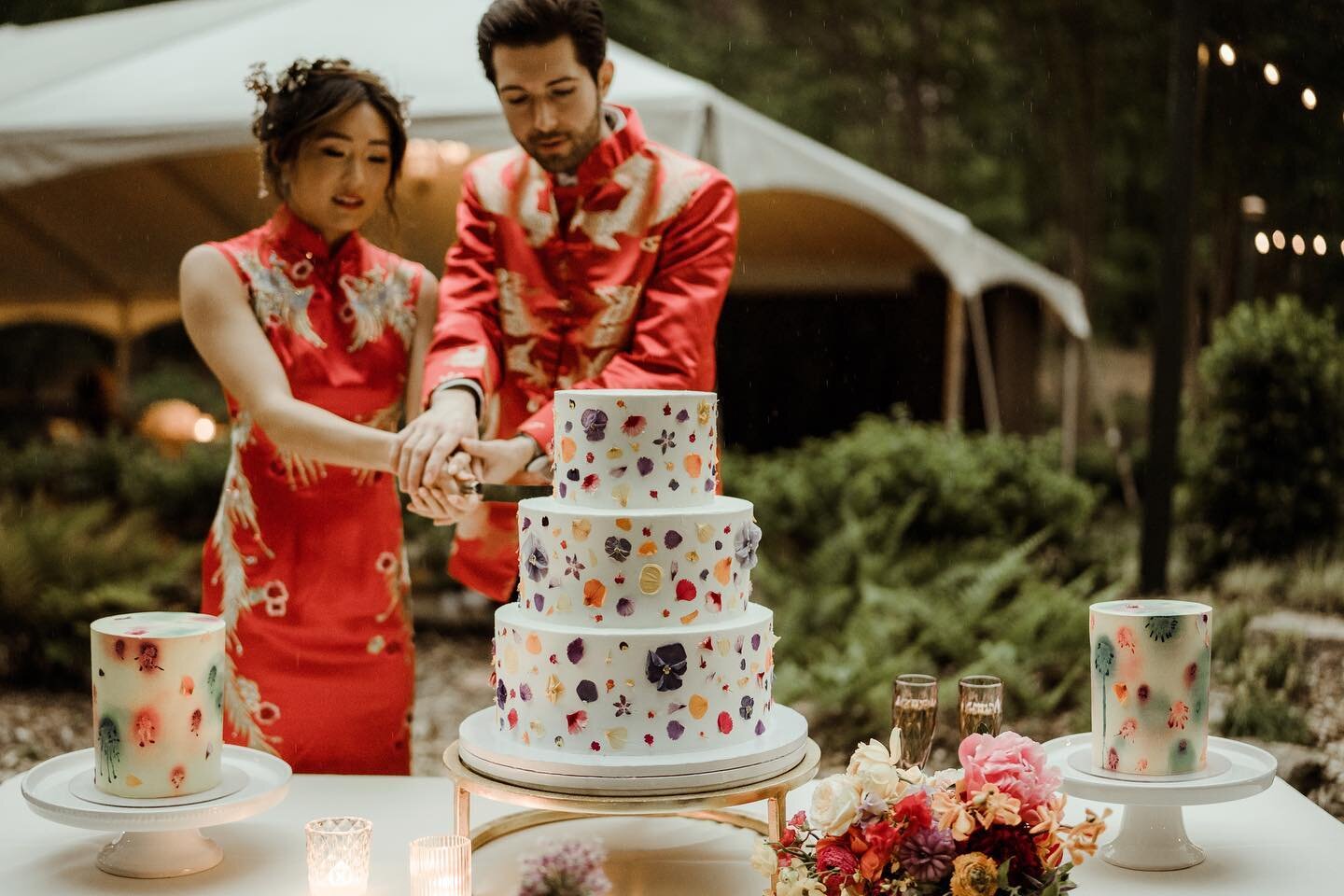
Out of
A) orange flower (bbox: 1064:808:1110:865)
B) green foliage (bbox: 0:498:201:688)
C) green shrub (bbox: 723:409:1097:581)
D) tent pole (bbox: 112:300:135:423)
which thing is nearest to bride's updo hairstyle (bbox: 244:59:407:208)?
orange flower (bbox: 1064:808:1110:865)

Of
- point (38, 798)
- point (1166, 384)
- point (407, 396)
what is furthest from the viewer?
point (1166, 384)

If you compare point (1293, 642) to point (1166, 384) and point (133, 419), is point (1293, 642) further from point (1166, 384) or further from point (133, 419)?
point (133, 419)

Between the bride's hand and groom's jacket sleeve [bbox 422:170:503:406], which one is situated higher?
groom's jacket sleeve [bbox 422:170:503:406]

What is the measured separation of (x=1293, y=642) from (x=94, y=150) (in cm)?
474

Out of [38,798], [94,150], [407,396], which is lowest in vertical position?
[38,798]

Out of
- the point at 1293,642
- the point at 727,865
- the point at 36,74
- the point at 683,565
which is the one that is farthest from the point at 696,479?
the point at 36,74

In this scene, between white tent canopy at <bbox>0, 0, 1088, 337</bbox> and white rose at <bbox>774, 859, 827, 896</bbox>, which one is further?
white tent canopy at <bbox>0, 0, 1088, 337</bbox>

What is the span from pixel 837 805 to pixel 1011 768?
0.21m

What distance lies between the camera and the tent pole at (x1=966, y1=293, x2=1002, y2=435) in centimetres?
785

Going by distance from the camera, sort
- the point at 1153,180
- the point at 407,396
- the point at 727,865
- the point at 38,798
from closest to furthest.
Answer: the point at 38,798 < the point at 727,865 < the point at 407,396 < the point at 1153,180

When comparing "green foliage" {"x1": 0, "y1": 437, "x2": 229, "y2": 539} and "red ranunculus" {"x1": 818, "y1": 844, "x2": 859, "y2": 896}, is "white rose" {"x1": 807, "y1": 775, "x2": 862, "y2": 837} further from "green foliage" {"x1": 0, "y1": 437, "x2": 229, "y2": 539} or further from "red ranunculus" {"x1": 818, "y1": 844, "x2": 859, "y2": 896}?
"green foliage" {"x1": 0, "y1": 437, "x2": 229, "y2": 539}

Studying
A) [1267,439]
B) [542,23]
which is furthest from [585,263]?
[1267,439]

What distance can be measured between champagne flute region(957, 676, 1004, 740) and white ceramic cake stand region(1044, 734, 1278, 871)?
12cm

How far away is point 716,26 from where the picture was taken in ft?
44.0
